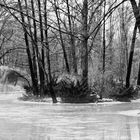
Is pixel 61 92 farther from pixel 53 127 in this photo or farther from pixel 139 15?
pixel 53 127

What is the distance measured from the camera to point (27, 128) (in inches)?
303

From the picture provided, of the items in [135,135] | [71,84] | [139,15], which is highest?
[139,15]

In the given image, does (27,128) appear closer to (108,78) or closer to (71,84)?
(71,84)

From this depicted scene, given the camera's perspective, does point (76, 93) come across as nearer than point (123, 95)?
Yes

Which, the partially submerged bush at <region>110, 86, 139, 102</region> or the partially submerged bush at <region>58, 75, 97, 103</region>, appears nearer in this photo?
the partially submerged bush at <region>58, 75, 97, 103</region>

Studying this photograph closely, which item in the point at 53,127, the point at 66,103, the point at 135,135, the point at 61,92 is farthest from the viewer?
the point at 61,92

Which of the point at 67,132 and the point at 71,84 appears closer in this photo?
the point at 67,132

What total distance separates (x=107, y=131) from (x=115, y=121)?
1.69 meters

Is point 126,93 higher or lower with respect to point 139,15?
lower

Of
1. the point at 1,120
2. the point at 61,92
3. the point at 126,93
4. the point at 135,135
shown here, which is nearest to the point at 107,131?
the point at 135,135

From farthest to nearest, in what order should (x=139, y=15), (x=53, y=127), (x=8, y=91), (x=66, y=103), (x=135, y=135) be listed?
1. (x=8, y=91)
2. (x=66, y=103)
3. (x=139, y=15)
4. (x=53, y=127)
5. (x=135, y=135)

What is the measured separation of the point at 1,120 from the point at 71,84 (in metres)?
7.36

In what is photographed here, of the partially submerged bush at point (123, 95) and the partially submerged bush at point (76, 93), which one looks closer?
the partially submerged bush at point (76, 93)

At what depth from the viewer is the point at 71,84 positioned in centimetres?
1633
